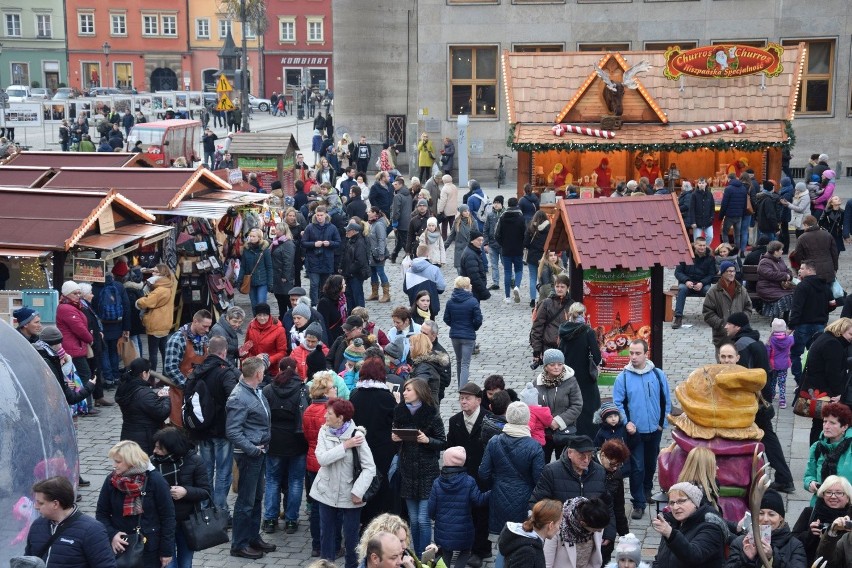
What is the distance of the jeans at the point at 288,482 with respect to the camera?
33.9 feet

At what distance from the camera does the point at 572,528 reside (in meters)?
7.93

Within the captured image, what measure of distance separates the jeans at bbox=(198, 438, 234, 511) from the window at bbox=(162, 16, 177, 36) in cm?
7553

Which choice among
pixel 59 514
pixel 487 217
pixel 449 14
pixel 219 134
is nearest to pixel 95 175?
pixel 487 217

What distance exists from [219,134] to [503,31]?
830 inches

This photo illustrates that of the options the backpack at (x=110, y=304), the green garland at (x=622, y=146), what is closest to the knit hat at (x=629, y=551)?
the backpack at (x=110, y=304)

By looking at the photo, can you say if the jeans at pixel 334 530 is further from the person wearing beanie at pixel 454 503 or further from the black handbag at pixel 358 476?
the person wearing beanie at pixel 454 503

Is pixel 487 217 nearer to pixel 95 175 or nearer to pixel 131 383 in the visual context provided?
pixel 95 175

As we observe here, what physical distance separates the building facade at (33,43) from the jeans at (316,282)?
228 ft

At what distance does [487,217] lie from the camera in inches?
792

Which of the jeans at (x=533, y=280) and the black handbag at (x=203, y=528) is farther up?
the jeans at (x=533, y=280)

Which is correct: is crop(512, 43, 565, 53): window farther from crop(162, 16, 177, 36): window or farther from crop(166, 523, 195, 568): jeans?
crop(162, 16, 177, 36): window

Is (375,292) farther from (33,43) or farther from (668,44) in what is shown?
(33,43)

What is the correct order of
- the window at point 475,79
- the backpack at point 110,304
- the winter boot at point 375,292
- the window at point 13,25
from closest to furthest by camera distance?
the backpack at point 110,304 < the winter boot at point 375,292 < the window at point 475,79 < the window at point 13,25

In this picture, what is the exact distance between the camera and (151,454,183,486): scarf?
28.6ft
